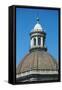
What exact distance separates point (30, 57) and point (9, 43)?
0.53ft

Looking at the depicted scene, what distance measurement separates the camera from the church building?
185 cm

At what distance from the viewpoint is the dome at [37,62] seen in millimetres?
1850

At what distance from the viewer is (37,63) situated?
6.19ft

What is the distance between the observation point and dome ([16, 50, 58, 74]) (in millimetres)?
1850

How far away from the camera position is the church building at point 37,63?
185cm

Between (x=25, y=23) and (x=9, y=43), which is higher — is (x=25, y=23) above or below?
above

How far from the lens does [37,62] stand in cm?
189
